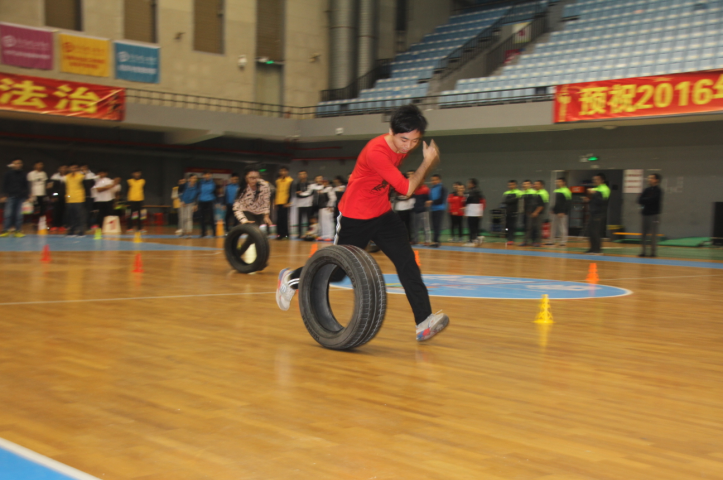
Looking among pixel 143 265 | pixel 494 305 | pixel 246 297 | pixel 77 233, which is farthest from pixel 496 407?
pixel 77 233

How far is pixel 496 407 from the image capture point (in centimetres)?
356

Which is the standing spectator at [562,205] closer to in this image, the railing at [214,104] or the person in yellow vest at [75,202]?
the person in yellow vest at [75,202]

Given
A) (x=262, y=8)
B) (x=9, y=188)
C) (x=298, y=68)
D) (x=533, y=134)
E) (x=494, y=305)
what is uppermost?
(x=262, y=8)

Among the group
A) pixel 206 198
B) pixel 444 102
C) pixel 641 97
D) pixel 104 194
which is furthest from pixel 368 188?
pixel 444 102

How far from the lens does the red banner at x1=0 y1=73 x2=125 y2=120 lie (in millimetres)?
22500

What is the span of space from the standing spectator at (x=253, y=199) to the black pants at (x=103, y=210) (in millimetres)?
10677

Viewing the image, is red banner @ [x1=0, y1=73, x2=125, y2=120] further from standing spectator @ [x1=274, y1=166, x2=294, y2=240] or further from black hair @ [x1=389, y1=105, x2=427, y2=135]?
black hair @ [x1=389, y1=105, x2=427, y2=135]

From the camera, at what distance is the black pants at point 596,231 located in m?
16.3

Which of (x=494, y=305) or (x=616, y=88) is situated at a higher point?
(x=616, y=88)

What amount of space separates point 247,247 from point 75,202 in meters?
9.94

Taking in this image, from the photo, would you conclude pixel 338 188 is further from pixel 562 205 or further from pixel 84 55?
pixel 84 55

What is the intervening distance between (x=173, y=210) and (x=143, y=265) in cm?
2079

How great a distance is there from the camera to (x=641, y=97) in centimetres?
1953

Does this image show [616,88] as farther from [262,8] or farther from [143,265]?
[262,8]
